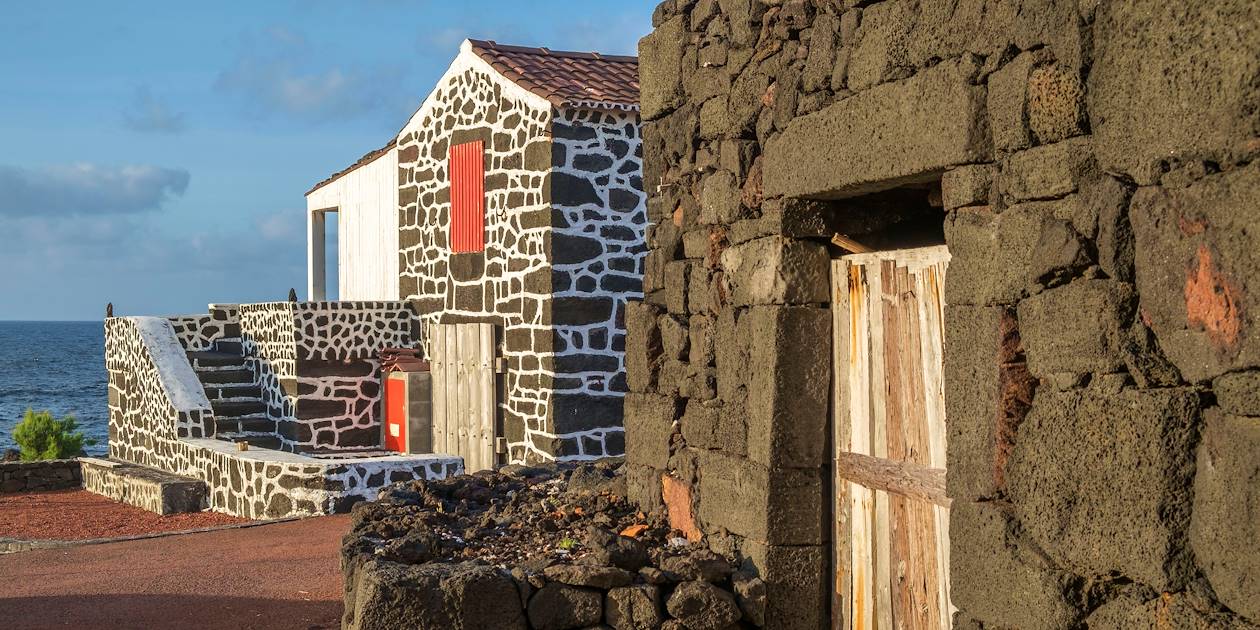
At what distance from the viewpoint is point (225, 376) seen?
17.2 meters

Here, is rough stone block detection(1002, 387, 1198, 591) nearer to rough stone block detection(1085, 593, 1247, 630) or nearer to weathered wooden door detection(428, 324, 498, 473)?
rough stone block detection(1085, 593, 1247, 630)

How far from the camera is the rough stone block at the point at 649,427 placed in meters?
6.41

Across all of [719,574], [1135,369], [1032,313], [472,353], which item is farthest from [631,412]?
[472,353]

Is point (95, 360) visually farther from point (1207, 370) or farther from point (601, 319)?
point (1207, 370)

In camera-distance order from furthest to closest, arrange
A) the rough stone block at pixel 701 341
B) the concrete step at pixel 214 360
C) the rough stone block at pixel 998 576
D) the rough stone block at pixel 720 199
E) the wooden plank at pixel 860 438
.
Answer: the concrete step at pixel 214 360 → the rough stone block at pixel 701 341 → the rough stone block at pixel 720 199 → the wooden plank at pixel 860 438 → the rough stone block at pixel 998 576

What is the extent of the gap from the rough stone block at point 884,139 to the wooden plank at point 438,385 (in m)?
9.97

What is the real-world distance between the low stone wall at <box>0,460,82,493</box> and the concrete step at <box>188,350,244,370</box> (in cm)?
206

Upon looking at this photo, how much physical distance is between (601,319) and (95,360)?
72647 mm

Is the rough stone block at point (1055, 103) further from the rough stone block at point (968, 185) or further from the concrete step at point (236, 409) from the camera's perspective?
the concrete step at point (236, 409)

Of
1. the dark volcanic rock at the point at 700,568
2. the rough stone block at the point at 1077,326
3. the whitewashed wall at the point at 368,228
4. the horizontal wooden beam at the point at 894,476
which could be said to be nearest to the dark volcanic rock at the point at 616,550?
the dark volcanic rock at the point at 700,568

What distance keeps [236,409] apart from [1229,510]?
49.3 feet

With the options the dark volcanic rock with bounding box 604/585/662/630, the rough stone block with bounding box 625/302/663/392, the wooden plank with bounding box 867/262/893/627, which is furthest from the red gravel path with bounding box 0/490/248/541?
the wooden plank with bounding box 867/262/893/627

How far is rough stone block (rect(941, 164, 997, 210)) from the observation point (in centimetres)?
421

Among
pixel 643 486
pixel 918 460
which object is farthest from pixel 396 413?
pixel 918 460
